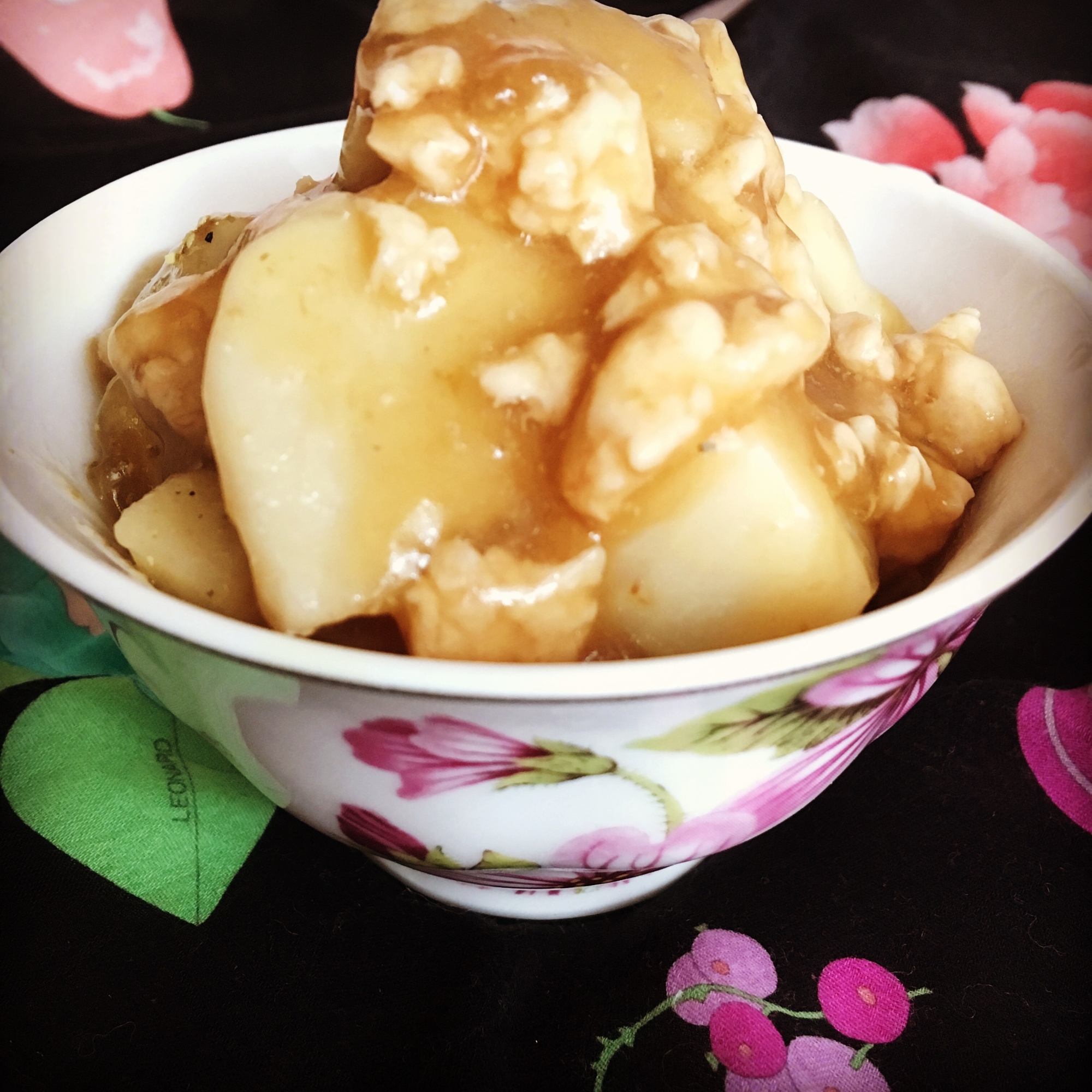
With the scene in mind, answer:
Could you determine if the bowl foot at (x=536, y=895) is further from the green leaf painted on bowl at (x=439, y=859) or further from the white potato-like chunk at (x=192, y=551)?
the white potato-like chunk at (x=192, y=551)

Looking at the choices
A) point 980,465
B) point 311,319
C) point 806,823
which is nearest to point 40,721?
point 311,319

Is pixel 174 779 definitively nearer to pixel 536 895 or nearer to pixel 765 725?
pixel 536 895

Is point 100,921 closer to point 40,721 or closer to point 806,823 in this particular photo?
point 40,721

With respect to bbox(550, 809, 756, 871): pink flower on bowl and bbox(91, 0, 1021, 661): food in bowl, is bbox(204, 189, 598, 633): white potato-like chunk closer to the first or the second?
bbox(91, 0, 1021, 661): food in bowl

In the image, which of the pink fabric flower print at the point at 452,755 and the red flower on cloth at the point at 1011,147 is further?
the red flower on cloth at the point at 1011,147

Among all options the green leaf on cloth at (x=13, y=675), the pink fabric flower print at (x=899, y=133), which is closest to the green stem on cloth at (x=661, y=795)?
the green leaf on cloth at (x=13, y=675)

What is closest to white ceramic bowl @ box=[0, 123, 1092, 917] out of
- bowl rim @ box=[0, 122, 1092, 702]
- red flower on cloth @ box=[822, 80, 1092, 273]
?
bowl rim @ box=[0, 122, 1092, 702]
